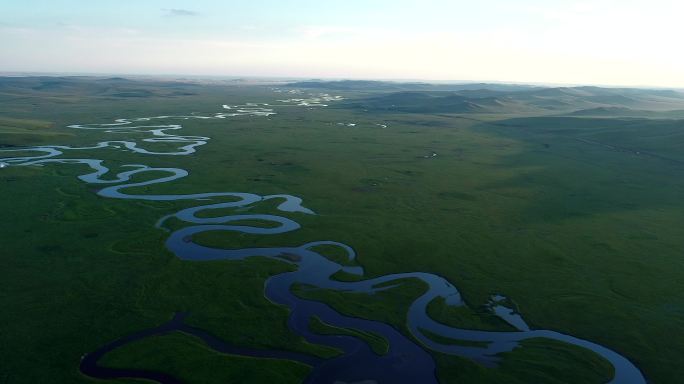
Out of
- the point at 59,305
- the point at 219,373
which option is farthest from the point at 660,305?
the point at 59,305

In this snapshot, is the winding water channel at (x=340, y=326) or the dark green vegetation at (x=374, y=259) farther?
the dark green vegetation at (x=374, y=259)

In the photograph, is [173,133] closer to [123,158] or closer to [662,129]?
[123,158]

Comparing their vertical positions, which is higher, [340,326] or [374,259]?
[374,259]

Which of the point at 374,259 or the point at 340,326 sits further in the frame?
the point at 374,259

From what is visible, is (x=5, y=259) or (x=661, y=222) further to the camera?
(x=661, y=222)

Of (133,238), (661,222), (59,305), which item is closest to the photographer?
(59,305)

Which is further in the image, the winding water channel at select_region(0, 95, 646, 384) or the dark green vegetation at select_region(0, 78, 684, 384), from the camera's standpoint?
the dark green vegetation at select_region(0, 78, 684, 384)

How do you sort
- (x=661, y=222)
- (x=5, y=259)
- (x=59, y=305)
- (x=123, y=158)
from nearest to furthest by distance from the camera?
(x=59, y=305) < (x=5, y=259) < (x=661, y=222) < (x=123, y=158)
